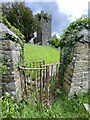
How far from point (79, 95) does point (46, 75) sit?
1005 millimetres

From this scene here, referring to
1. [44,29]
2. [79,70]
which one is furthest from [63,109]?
[44,29]

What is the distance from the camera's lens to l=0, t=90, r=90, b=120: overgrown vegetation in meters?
4.02

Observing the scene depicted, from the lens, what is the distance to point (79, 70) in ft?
16.1

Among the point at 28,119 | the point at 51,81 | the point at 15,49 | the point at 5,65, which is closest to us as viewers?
the point at 28,119

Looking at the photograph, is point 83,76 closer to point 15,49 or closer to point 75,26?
point 75,26

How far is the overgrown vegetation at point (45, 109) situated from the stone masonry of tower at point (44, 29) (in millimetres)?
23755

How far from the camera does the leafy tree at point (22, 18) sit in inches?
971

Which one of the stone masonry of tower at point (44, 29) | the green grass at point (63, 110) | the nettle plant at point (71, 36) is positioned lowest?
the green grass at point (63, 110)

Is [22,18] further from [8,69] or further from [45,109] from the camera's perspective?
[45,109]

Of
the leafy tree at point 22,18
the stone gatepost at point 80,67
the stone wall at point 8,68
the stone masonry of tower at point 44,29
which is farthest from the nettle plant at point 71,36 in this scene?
the stone masonry of tower at point 44,29

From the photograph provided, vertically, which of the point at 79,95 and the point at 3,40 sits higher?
the point at 3,40

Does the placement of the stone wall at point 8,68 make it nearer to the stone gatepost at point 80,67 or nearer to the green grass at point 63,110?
the green grass at point 63,110

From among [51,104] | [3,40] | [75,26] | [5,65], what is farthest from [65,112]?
[75,26]

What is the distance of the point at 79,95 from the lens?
16.2 ft
